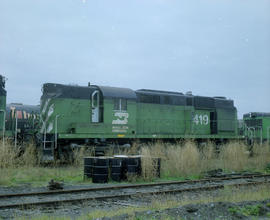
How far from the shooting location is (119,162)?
33.2 ft

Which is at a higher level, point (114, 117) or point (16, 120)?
point (114, 117)

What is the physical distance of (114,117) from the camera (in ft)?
49.4

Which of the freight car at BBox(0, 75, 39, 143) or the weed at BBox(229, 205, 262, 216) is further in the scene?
the freight car at BBox(0, 75, 39, 143)

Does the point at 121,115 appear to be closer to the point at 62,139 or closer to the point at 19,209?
the point at 62,139

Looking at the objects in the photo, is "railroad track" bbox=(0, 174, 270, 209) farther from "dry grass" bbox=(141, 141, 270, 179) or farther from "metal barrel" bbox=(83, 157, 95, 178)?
"metal barrel" bbox=(83, 157, 95, 178)

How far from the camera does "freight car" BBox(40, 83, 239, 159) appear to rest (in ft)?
46.1

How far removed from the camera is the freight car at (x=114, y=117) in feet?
46.1

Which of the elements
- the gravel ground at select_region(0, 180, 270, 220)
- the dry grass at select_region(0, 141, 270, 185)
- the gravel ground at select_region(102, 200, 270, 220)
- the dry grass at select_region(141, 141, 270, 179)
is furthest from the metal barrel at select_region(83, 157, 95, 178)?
the gravel ground at select_region(102, 200, 270, 220)

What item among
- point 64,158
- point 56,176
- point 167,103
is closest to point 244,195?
point 56,176

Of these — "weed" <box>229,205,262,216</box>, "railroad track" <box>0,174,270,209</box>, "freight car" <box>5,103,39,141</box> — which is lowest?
"railroad track" <box>0,174,270,209</box>

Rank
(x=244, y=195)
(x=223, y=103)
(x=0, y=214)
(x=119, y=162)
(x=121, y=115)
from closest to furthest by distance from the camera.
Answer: (x=0, y=214) → (x=244, y=195) → (x=119, y=162) → (x=121, y=115) → (x=223, y=103)

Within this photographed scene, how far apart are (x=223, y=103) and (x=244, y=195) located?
1290 centimetres

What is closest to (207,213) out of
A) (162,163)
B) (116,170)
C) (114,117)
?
(116,170)

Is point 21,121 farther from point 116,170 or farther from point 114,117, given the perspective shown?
point 116,170
